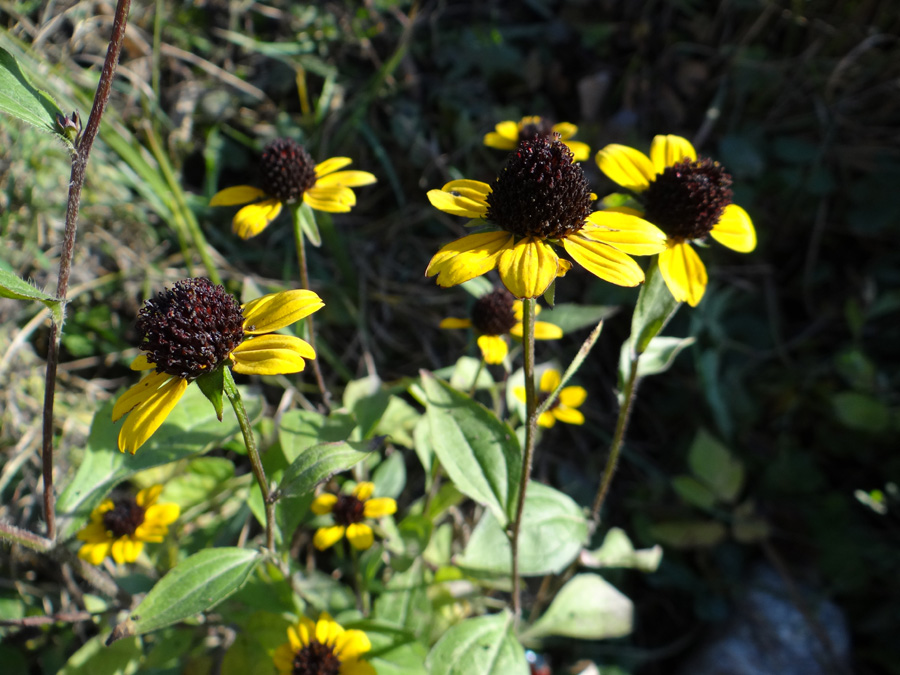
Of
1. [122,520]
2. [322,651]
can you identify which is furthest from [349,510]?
[122,520]

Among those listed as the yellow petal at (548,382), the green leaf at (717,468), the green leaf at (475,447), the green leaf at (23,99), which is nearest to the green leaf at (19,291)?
the green leaf at (23,99)

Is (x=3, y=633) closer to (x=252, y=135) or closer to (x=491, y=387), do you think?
(x=491, y=387)

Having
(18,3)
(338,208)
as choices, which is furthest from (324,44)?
(338,208)

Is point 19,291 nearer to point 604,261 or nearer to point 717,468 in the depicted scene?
point 604,261

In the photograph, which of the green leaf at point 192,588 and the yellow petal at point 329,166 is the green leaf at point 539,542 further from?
the yellow petal at point 329,166

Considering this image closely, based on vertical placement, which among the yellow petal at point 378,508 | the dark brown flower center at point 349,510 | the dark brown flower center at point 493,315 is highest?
the dark brown flower center at point 493,315
